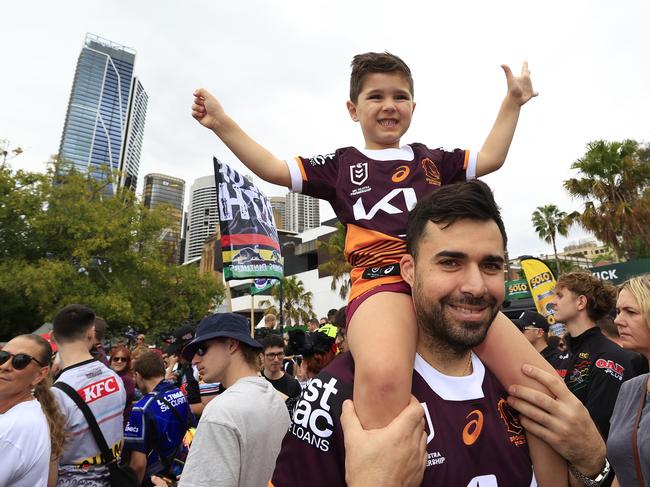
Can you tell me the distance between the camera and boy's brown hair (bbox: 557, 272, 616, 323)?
15.7 ft

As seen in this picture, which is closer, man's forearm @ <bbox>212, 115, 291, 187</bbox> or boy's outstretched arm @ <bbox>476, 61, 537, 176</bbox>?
man's forearm @ <bbox>212, 115, 291, 187</bbox>

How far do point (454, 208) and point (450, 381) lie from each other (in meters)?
0.74

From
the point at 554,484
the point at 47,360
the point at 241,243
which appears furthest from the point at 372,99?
the point at 241,243

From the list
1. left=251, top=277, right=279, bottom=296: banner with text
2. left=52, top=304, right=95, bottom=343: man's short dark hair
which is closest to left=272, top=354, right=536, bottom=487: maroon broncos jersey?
left=52, top=304, right=95, bottom=343: man's short dark hair

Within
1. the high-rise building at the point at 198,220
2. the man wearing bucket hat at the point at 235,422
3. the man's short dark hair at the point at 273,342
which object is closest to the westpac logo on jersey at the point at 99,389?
the man wearing bucket hat at the point at 235,422

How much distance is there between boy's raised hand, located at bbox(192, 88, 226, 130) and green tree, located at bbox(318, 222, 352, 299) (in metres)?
34.0

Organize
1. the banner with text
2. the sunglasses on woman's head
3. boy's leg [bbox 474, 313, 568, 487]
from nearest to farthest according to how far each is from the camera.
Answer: boy's leg [bbox 474, 313, 568, 487] < the sunglasses on woman's head < the banner with text

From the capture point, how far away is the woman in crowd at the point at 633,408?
246 centimetres

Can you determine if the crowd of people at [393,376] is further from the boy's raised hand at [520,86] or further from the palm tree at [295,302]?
the palm tree at [295,302]

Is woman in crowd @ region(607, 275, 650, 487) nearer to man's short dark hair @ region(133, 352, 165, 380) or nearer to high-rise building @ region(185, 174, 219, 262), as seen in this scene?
man's short dark hair @ region(133, 352, 165, 380)

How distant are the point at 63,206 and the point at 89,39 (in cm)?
13631

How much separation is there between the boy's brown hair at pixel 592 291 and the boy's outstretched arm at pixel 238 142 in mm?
3945

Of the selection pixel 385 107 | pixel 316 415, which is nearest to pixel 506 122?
pixel 385 107

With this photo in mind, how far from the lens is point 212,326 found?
368 centimetres
